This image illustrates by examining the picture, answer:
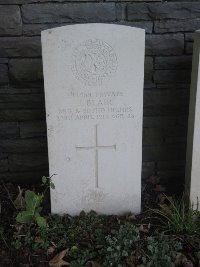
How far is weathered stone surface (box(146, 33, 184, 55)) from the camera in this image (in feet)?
9.04

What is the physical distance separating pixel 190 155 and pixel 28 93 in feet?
4.28

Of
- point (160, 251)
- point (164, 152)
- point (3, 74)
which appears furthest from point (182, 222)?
point (3, 74)

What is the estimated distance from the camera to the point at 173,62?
2.83 m

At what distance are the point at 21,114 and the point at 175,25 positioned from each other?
1.36m

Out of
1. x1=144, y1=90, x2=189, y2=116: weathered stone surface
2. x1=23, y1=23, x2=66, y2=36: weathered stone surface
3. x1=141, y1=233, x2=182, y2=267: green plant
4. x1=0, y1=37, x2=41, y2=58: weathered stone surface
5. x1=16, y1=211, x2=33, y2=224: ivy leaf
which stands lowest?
x1=141, y1=233, x2=182, y2=267: green plant

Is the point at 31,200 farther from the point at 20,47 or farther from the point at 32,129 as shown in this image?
the point at 20,47

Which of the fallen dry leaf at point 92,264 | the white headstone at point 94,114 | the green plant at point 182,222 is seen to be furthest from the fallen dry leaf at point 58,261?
the green plant at point 182,222

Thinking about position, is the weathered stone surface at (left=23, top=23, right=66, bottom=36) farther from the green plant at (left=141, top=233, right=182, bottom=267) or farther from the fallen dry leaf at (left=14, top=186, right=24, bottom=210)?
the green plant at (left=141, top=233, right=182, bottom=267)

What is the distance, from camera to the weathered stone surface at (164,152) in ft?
10.1

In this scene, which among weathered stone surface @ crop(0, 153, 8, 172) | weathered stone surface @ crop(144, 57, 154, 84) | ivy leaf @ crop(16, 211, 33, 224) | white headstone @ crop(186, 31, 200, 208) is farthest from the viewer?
weathered stone surface @ crop(0, 153, 8, 172)

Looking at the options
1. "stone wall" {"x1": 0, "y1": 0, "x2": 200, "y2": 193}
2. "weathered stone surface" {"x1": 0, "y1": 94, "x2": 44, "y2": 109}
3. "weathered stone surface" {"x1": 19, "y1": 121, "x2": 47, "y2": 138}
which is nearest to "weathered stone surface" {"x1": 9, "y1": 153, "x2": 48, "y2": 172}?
"stone wall" {"x1": 0, "y1": 0, "x2": 200, "y2": 193}

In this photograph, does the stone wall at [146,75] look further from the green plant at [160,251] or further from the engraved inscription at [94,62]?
the green plant at [160,251]

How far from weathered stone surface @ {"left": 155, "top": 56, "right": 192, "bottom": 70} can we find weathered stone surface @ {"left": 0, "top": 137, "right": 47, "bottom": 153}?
3.59 feet

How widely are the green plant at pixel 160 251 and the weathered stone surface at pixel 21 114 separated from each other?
128 centimetres
